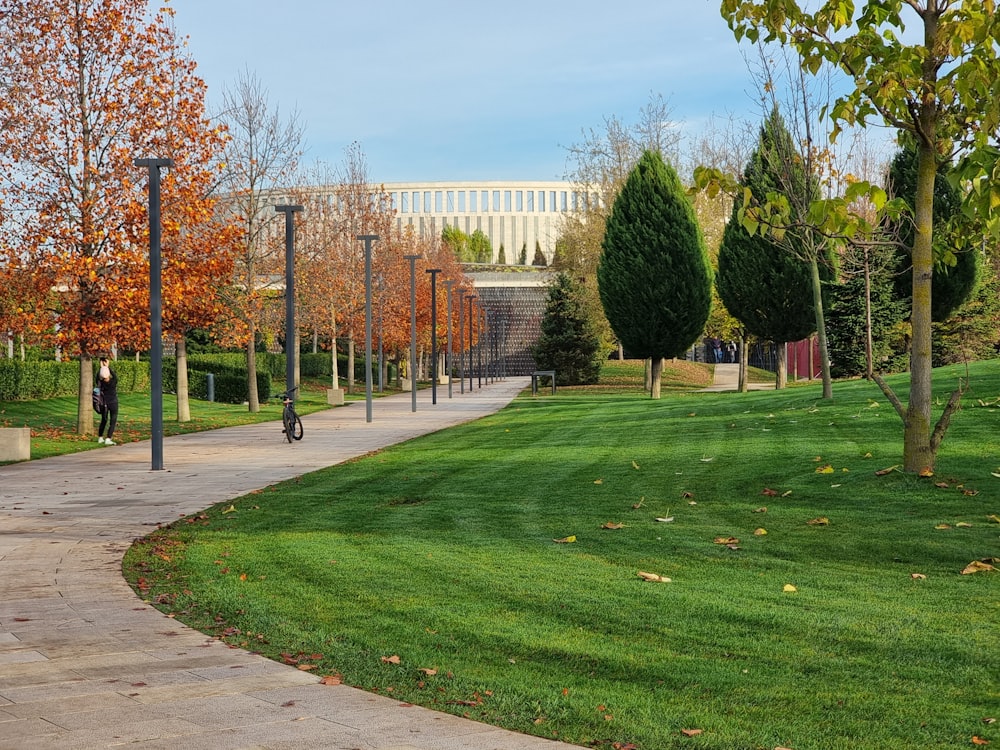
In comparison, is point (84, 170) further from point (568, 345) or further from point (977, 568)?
point (568, 345)

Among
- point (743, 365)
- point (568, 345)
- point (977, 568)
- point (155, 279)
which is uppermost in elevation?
point (155, 279)

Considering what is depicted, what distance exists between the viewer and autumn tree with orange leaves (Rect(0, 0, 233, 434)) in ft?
76.4

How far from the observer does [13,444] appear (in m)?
18.8

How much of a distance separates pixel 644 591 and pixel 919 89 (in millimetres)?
6161

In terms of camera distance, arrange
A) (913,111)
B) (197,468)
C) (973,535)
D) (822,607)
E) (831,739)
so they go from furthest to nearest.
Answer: (197,468) → (913,111) → (973,535) → (822,607) → (831,739)

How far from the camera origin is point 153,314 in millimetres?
17625

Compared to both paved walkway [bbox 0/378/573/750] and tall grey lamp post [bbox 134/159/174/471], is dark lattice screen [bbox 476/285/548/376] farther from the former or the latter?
paved walkway [bbox 0/378/573/750]

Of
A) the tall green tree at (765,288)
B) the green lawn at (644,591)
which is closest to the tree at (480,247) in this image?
the tall green tree at (765,288)

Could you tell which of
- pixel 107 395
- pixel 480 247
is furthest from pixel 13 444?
pixel 480 247

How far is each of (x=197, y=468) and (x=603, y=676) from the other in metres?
12.9

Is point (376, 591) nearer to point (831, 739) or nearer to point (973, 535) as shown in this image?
point (831, 739)

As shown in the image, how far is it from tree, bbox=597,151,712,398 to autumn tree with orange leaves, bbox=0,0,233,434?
1841 centimetres

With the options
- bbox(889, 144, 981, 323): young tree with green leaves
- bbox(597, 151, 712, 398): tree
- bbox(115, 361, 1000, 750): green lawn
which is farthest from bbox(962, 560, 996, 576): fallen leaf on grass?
bbox(889, 144, 981, 323): young tree with green leaves

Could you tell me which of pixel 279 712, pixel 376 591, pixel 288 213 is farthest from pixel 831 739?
pixel 288 213
